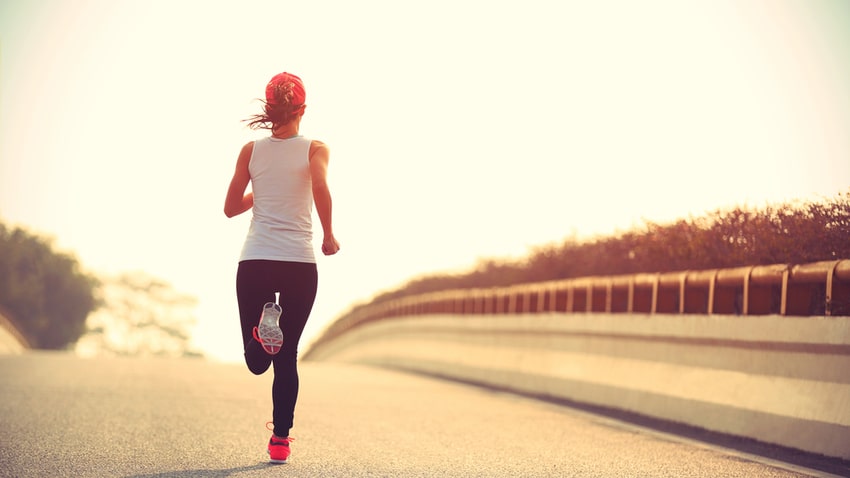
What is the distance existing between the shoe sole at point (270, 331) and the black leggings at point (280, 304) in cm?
13

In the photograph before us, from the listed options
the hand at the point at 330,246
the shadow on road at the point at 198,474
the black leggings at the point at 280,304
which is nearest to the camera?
the shadow on road at the point at 198,474

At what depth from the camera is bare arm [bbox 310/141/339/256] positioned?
6680 millimetres

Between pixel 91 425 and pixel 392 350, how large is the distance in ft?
54.4

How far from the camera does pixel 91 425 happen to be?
7.99 metres

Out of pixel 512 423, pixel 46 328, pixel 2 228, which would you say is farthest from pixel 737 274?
pixel 46 328

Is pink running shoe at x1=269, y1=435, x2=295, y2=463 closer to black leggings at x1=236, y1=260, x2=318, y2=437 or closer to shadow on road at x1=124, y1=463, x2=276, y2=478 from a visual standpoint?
black leggings at x1=236, y1=260, x2=318, y2=437

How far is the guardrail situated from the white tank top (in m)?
3.51

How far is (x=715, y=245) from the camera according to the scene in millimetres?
10297

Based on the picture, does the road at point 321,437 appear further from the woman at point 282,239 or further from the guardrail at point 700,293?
the guardrail at point 700,293

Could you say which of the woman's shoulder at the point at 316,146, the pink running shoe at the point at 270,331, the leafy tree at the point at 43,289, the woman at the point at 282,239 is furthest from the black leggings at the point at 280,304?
the leafy tree at the point at 43,289

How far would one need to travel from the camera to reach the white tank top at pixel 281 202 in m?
6.58

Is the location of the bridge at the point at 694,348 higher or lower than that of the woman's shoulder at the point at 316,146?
lower

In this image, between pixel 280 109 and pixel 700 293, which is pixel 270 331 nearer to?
pixel 280 109

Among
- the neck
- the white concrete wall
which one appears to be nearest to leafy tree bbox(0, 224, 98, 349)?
the white concrete wall
